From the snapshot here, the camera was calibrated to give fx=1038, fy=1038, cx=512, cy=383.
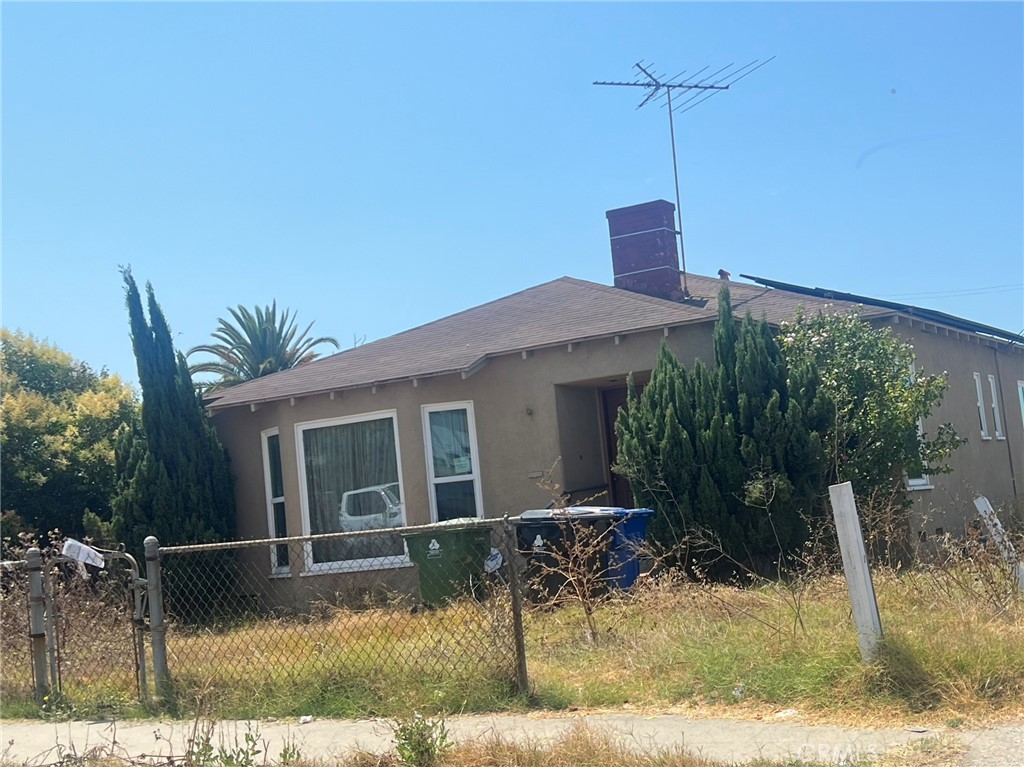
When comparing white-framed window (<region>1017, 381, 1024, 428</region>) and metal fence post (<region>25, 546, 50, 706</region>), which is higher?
white-framed window (<region>1017, 381, 1024, 428</region>)

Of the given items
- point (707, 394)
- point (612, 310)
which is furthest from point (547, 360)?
point (707, 394)

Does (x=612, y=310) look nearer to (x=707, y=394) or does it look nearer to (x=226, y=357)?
(x=707, y=394)

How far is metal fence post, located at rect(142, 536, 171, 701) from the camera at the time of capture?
22.6ft

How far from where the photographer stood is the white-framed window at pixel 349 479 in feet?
44.2

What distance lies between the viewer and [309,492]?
551 inches

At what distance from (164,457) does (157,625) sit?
7.45 m

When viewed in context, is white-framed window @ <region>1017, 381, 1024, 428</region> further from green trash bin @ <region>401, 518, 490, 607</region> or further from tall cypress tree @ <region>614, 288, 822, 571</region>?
green trash bin @ <region>401, 518, 490, 607</region>

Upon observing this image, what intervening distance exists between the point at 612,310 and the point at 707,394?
2.59m

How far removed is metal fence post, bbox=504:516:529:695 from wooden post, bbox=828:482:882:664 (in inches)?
76.8

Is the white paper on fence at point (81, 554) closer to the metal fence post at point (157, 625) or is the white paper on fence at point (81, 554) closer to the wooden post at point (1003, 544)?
the metal fence post at point (157, 625)

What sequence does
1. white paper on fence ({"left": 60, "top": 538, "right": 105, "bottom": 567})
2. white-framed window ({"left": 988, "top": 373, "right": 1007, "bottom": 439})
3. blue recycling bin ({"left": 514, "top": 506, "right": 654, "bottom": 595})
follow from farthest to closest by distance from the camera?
white-framed window ({"left": 988, "top": 373, "right": 1007, "bottom": 439}) < blue recycling bin ({"left": 514, "top": 506, "right": 654, "bottom": 595}) < white paper on fence ({"left": 60, "top": 538, "right": 105, "bottom": 567})

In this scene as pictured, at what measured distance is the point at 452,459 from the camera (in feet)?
44.0

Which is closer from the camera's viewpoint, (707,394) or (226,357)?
(707,394)

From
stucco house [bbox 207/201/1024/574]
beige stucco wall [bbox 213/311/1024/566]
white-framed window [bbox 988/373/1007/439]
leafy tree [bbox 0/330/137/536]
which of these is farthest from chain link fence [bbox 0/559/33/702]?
white-framed window [bbox 988/373/1007/439]
